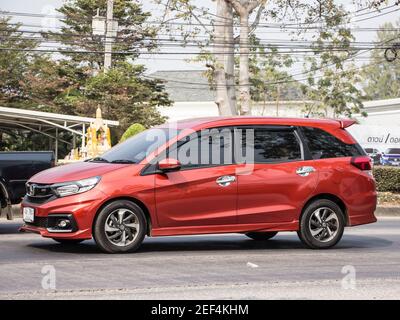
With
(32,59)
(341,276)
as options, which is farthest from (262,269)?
(32,59)

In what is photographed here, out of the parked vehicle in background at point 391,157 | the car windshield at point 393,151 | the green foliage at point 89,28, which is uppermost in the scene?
the green foliage at point 89,28

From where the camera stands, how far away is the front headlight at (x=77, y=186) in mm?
10305

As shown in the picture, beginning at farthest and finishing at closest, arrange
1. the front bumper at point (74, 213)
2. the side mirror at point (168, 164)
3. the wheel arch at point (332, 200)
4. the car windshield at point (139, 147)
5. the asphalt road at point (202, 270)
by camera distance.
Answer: the wheel arch at point (332, 200), the car windshield at point (139, 147), the side mirror at point (168, 164), the front bumper at point (74, 213), the asphalt road at point (202, 270)

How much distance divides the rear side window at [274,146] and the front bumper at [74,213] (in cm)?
220

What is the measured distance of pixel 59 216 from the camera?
406 inches

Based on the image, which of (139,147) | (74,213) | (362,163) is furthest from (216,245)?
(74,213)

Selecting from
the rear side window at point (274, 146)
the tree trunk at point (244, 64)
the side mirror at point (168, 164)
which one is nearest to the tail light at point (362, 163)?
the rear side window at point (274, 146)

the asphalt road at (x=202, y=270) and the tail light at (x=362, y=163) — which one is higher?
the tail light at (x=362, y=163)

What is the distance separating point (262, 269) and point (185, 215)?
63.4 inches

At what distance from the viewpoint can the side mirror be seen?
1057 centimetres

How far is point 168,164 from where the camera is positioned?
10570mm

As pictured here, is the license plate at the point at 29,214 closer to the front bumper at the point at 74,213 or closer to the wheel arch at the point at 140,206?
the front bumper at the point at 74,213

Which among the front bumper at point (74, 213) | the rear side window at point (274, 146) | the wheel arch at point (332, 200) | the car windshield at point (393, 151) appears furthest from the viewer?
the car windshield at point (393, 151)
